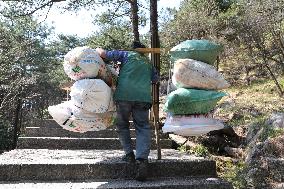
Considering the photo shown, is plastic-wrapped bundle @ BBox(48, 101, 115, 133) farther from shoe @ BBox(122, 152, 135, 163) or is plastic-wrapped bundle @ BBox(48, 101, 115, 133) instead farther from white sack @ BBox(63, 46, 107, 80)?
shoe @ BBox(122, 152, 135, 163)

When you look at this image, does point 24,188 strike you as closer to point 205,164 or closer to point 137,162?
point 137,162

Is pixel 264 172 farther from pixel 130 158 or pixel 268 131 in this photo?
pixel 268 131

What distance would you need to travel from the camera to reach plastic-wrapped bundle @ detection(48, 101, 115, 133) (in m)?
4.00

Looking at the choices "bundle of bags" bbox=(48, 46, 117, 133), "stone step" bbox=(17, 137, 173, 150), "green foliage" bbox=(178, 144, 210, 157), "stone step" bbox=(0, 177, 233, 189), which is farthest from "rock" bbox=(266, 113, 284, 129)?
"bundle of bags" bbox=(48, 46, 117, 133)

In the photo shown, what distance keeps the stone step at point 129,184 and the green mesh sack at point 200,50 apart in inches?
52.0

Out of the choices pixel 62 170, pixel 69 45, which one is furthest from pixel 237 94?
pixel 69 45

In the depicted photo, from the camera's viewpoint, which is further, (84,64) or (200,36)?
(200,36)

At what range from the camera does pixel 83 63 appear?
3.99m

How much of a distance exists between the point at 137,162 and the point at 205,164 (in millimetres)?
889

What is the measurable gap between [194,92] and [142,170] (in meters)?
0.98

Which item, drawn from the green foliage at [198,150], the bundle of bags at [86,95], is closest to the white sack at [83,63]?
the bundle of bags at [86,95]

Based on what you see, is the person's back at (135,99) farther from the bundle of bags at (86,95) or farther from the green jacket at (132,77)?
the bundle of bags at (86,95)

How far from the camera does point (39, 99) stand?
1332cm

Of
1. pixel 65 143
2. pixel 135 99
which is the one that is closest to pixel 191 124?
pixel 135 99
